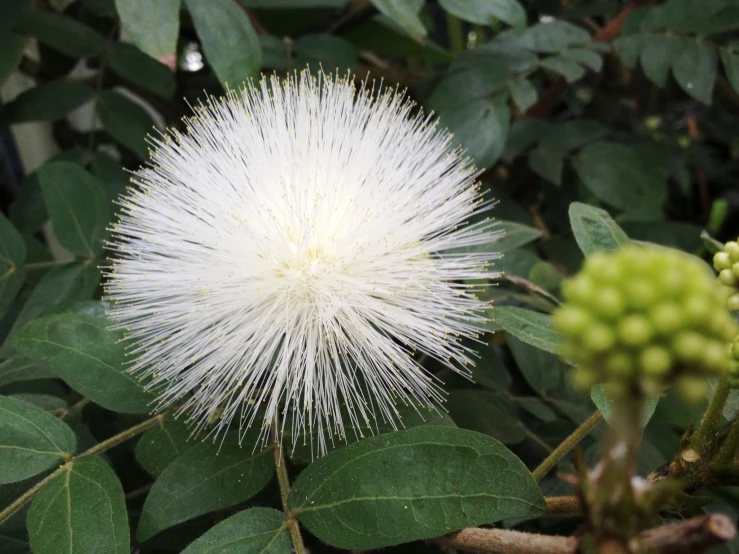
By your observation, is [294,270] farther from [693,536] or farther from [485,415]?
[693,536]

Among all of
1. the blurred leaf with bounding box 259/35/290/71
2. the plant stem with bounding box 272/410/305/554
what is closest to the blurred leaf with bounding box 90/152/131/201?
the blurred leaf with bounding box 259/35/290/71

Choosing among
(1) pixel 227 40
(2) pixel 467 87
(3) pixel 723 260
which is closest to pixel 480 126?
(2) pixel 467 87

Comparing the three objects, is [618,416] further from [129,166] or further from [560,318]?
[129,166]

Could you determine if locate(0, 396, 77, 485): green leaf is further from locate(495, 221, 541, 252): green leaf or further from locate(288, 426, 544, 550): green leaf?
locate(495, 221, 541, 252): green leaf

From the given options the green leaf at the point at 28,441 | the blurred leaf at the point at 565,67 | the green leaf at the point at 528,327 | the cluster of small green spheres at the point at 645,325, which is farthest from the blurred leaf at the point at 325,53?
the cluster of small green spheres at the point at 645,325

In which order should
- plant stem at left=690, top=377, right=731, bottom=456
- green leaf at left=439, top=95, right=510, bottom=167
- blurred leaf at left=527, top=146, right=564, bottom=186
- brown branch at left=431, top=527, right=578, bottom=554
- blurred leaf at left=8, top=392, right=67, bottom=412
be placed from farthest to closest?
1. blurred leaf at left=527, top=146, right=564, bottom=186
2. green leaf at left=439, top=95, right=510, bottom=167
3. blurred leaf at left=8, top=392, right=67, bottom=412
4. plant stem at left=690, top=377, right=731, bottom=456
5. brown branch at left=431, top=527, right=578, bottom=554

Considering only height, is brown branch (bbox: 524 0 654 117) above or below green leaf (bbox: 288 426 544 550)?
above
